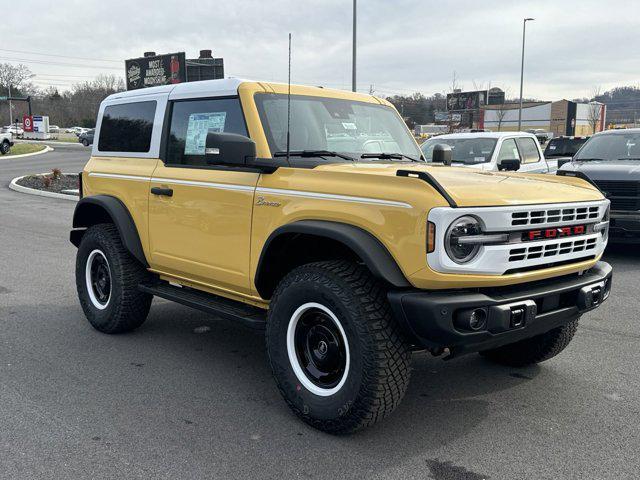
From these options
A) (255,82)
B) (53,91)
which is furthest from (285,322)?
(53,91)

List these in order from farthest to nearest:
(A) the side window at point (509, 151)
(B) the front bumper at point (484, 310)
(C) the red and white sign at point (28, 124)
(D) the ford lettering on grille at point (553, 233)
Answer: (C) the red and white sign at point (28, 124), (A) the side window at point (509, 151), (D) the ford lettering on grille at point (553, 233), (B) the front bumper at point (484, 310)

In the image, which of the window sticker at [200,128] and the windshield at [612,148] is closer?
the window sticker at [200,128]

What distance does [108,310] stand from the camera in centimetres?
528

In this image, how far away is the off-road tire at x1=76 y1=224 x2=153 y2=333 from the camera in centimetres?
514

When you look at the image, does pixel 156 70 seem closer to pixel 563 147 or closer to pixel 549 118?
pixel 563 147

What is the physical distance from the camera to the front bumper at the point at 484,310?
303cm

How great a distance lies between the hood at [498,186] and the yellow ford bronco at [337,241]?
2 cm

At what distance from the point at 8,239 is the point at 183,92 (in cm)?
712

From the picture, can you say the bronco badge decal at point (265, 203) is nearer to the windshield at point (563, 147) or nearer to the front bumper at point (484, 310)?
the front bumper at point (484, 310)

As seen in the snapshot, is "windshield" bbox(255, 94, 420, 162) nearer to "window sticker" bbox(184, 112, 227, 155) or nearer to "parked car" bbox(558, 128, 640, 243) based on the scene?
"window sticker" bbox(184, 112, 227, 155)

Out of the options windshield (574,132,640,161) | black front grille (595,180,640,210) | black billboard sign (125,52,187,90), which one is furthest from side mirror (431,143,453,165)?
black billboard sign (125,52,187,90)

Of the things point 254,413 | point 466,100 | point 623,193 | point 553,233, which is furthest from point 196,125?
point 466,100

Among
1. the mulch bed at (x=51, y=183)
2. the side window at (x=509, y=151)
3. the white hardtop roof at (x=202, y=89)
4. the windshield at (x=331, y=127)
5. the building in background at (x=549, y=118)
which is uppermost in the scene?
the building in background at (x=549, y=118)

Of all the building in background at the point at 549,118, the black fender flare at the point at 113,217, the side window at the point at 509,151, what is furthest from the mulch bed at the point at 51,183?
the building in background at the point at 549,118
